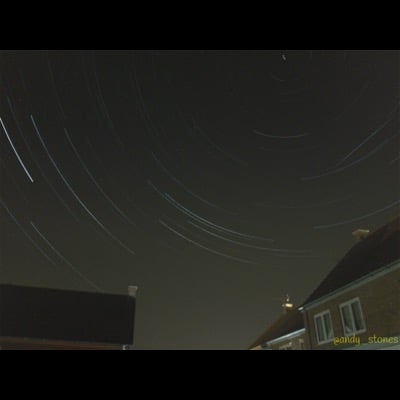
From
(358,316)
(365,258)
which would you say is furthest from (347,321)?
(365,258)

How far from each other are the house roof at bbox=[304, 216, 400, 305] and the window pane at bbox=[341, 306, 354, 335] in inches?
46.3

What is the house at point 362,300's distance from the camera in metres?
15.8

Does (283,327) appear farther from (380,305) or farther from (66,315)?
(66,315)

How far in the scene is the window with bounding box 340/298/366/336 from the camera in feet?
57.3

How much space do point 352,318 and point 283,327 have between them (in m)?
10.9

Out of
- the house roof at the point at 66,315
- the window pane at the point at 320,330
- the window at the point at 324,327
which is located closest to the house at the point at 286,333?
the window pane at the point at 320,330

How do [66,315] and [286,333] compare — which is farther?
[66,315]

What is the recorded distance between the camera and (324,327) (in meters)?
20.5

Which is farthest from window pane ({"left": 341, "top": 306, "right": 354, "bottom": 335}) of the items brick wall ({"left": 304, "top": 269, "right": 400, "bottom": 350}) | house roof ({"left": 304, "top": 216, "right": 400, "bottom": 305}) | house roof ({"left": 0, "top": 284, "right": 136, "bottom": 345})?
house roof ({"left": 0, "top": 284, "right": 136, "bottom": 345})

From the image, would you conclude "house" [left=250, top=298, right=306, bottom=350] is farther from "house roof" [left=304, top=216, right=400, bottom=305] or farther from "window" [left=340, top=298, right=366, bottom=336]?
"window" [left=340, top=298, right=366, bottom=336]

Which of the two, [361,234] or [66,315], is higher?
[361,234]
